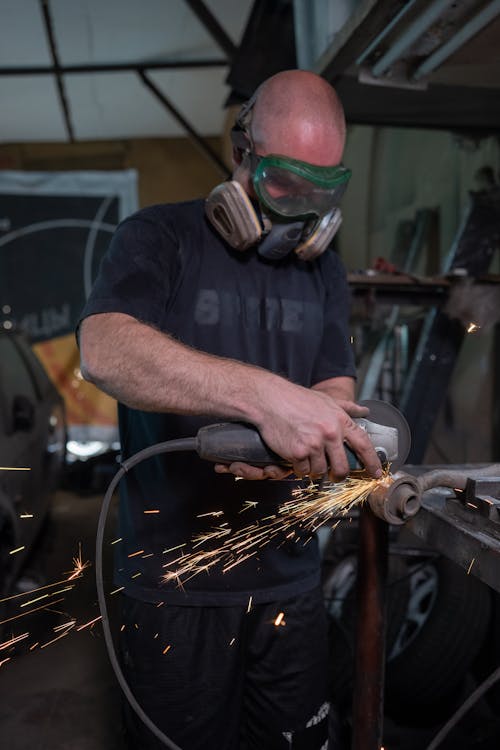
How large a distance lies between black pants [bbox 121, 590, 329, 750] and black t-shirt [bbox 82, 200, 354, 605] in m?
0.06

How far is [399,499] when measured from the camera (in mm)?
1575

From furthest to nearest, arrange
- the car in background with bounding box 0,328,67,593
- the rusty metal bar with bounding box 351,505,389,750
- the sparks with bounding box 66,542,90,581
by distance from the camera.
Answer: the sparks with bounding box 66,542,90,581
the car in background with bounding box 0,328,67,593
the rusty metal bar with bounding box 351,505,389,750

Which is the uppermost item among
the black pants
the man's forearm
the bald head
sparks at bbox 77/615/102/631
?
the bald head

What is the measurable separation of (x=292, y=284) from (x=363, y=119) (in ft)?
5.76

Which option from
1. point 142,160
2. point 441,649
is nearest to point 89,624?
point 441,649

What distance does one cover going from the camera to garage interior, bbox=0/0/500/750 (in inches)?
83.5

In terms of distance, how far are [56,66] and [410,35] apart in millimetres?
5075

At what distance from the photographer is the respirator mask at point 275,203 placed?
1.74m

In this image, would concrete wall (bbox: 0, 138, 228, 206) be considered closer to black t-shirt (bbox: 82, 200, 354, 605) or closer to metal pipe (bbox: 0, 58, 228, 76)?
metal pipe (bbox: 0, 58, 228, 76)

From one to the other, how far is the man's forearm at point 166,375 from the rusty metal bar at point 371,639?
0.71 metres

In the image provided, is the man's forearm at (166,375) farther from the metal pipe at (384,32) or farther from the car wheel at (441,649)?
the car wheel at (441,649)

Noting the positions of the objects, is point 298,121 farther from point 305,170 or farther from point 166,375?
point 166,375

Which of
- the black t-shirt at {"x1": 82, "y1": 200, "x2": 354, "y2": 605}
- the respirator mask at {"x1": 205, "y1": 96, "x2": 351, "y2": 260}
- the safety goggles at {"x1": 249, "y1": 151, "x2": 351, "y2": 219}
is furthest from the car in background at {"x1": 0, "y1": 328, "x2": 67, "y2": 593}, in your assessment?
the safety goggles at {"x1": 249, "y1": 151, "x2": 351, "y2": 219}

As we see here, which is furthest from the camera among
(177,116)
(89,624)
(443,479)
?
→ (177,116)
